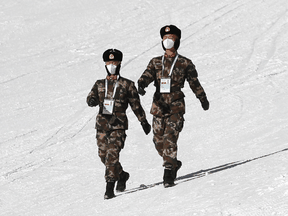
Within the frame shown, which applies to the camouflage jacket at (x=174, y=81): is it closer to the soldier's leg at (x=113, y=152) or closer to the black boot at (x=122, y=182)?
the soldier's leg at (x=113, y=152)

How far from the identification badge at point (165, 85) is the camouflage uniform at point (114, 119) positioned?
308 millimetres

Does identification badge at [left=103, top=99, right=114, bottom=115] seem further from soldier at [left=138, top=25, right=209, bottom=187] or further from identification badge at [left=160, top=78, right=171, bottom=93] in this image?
identification badge at [left=160, top=78, right=171, bottom=93]

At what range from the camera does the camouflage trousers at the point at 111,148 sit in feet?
23.5

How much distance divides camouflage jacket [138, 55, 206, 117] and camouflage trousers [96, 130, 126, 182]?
0.54 meters

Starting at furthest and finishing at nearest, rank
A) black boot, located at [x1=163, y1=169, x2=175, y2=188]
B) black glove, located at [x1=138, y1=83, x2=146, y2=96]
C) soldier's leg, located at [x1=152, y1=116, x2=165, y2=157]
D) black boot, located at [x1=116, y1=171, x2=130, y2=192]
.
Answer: black boot, located at [x1=116, y1=171, x2=130, y2=192] < soldier's leg, located at [x1=152, y1=116, x2=165, y2=157] < black glove, located at [x1=138, y1=83, x2=146, y2=96] < black boot, located at [x1=163, y1=169, x2=175, y2=188]

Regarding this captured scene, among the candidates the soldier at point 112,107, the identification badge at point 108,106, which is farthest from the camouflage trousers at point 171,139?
the identification badge at point 108,106

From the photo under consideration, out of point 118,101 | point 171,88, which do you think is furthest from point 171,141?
point 118,101

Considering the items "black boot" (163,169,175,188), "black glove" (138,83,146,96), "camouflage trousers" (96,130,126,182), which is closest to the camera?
"black boot" (163,169,175,188)

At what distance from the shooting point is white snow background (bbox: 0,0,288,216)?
6.35m

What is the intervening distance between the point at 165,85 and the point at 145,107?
245 inches

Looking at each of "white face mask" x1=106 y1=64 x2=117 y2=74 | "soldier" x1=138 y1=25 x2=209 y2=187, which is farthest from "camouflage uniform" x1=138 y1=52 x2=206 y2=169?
"white face mask" x1=106 y1=64 x2=117 y2=74

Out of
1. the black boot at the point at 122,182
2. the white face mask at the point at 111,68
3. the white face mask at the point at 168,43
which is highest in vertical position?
the white face mask at the point at 168,43

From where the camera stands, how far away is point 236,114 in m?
11.8

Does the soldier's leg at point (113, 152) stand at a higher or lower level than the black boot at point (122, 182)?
higher
